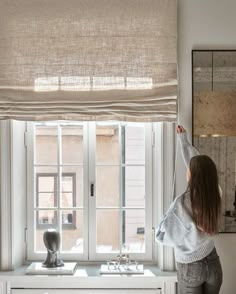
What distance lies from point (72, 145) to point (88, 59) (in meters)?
0.63

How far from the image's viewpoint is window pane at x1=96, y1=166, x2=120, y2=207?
124 inches

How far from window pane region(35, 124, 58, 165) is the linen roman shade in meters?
0.29

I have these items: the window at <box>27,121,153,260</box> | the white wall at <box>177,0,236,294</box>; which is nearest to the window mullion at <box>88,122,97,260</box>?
the window at <box>27,121,153,260</box>

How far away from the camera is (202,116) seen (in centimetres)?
286

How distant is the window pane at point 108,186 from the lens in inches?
124

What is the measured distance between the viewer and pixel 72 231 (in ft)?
10.4

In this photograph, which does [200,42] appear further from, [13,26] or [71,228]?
[71,228]

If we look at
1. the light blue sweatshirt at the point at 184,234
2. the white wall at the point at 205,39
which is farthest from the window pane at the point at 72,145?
the light blue sweatshirt at the point at 184,234

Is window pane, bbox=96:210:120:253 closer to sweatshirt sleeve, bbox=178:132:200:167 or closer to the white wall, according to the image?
the white wall

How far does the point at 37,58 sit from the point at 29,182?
843 millimetres

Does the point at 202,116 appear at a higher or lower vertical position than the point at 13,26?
lower

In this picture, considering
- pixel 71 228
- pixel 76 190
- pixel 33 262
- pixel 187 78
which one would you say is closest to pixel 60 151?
pixel 76 190

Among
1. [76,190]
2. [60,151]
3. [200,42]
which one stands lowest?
[76,190]

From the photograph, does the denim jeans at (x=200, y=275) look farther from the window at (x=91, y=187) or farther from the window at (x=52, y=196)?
the window at (x=52, y=196)
